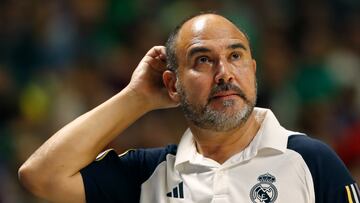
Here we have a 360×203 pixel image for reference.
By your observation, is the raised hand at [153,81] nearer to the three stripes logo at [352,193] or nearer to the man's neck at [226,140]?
the man's neck at [226,140]

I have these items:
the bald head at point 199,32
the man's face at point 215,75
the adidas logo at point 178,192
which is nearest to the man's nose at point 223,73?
the man's face at point 215,75

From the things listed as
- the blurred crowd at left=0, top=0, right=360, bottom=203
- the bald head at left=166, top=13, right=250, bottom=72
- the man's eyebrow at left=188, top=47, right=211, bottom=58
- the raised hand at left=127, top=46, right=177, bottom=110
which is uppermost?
the bald head at left=166, top=13, right=250, bottom=72

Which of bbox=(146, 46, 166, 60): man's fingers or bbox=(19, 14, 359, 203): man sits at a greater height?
bbox=(146, 46, 166, 60): man's fingers

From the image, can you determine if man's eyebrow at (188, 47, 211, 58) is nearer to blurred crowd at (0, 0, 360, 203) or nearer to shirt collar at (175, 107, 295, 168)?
shirt collar at (175, 107, 295, 168)

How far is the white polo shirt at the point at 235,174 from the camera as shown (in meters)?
3.51

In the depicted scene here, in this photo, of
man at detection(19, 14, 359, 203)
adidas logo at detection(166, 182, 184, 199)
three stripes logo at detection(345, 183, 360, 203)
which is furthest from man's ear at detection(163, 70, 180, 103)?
three stripes logo at detection(345, 183, 360, 203)

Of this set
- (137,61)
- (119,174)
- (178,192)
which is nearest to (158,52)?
(119,174)

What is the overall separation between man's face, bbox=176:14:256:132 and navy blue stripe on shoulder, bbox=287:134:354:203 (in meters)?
0.31

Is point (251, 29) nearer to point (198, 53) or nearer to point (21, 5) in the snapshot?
point (21, 5)

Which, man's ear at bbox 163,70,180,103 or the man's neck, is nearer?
the man's neck

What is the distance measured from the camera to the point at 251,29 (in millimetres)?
7980

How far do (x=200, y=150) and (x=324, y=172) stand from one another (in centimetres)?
65

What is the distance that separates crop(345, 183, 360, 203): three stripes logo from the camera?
11.3ft

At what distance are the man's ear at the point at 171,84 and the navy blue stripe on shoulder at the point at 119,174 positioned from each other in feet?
0.85
